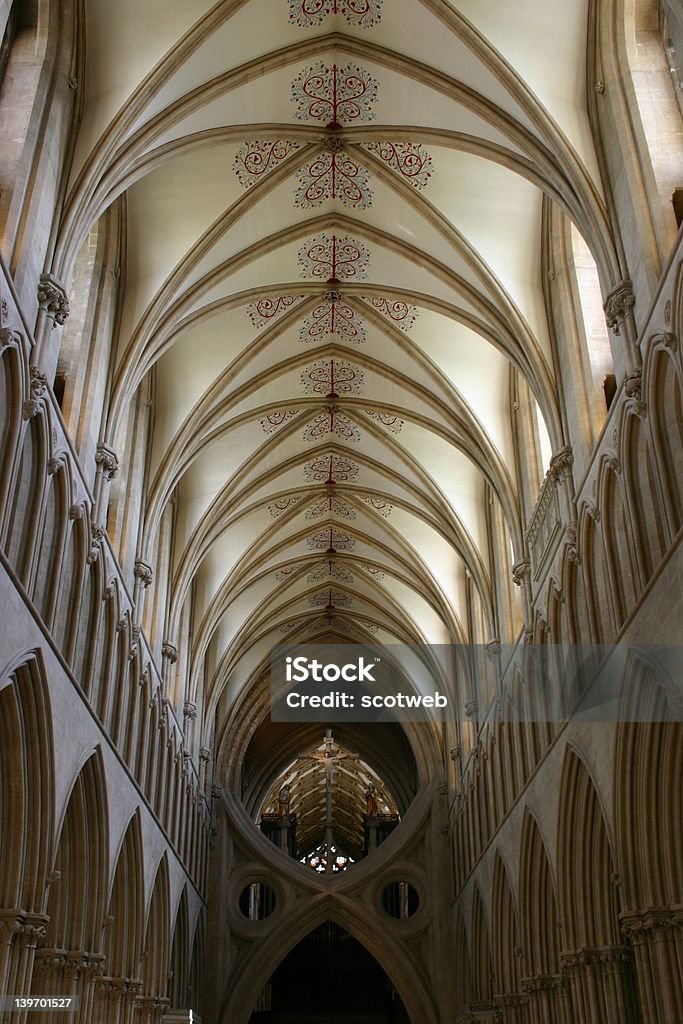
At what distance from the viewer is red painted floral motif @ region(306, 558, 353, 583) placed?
29188mm

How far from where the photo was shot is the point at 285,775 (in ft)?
126

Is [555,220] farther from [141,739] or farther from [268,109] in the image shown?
[141,739]

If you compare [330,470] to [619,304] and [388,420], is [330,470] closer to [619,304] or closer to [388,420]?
[388,420]

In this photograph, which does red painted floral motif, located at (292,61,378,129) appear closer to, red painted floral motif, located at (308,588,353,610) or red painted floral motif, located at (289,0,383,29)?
red painted floral motif, located at (289,0,383,29)

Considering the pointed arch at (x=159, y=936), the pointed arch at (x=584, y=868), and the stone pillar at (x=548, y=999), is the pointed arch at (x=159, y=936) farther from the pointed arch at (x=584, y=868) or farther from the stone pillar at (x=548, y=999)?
the pointed arch at (x=584, y=868)

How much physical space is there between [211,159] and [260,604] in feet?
48.6

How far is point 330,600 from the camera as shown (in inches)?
1211

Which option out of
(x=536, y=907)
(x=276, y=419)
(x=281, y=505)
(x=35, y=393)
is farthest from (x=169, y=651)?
(x=35, y=393)

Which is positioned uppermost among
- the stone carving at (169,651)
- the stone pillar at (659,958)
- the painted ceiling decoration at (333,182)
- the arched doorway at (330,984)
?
the painted ceiling decoration at (333,182)

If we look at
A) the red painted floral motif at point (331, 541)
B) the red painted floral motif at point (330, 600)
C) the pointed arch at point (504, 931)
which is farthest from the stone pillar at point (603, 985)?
the red painted floral motif at point (330, 600)

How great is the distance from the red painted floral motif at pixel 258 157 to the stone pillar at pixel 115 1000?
12.2 m

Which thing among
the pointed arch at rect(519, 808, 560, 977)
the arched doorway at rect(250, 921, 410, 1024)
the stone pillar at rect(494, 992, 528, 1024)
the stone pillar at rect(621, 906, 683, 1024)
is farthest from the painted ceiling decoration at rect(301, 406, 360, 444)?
the arched doorway at rect(250, 921, 410, 1024)

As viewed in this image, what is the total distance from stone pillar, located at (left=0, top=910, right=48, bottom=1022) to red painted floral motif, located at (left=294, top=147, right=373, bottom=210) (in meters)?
11.5

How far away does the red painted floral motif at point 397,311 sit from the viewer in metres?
19.9
